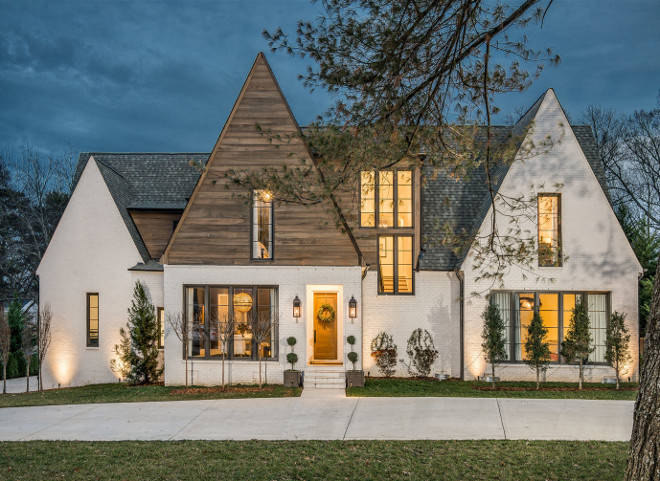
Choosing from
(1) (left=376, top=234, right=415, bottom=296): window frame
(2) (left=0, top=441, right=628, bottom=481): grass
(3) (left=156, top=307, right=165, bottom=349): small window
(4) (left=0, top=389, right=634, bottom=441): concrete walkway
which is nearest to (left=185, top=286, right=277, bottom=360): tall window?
(3) (left=156, top=307, right=165, bottom=349): small window

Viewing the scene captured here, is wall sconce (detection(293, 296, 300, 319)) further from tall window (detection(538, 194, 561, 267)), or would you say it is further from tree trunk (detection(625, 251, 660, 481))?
tree trunk (detection(625, 251, 660, 481))

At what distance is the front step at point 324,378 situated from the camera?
1327 centimetres

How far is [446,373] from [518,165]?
6522 millimetres

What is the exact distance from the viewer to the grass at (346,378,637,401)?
11.6m

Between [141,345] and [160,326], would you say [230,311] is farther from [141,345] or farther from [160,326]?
[160,326]

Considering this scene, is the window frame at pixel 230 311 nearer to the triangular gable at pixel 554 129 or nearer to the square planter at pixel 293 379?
the square planter at pixel 293 379

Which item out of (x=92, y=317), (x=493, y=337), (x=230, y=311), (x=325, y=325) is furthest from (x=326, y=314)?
(x=92, y=317)

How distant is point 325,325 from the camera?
1543 cm

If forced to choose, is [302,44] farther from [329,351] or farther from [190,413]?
[329,351]

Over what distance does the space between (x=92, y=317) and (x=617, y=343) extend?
15752 mm

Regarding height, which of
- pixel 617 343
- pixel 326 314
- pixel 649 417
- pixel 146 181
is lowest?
pixel 617 343

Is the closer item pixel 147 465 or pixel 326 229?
pixel 147 465

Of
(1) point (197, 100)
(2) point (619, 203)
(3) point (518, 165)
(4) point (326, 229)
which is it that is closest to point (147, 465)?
(4) point (326, 229)

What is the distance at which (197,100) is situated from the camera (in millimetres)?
179125
